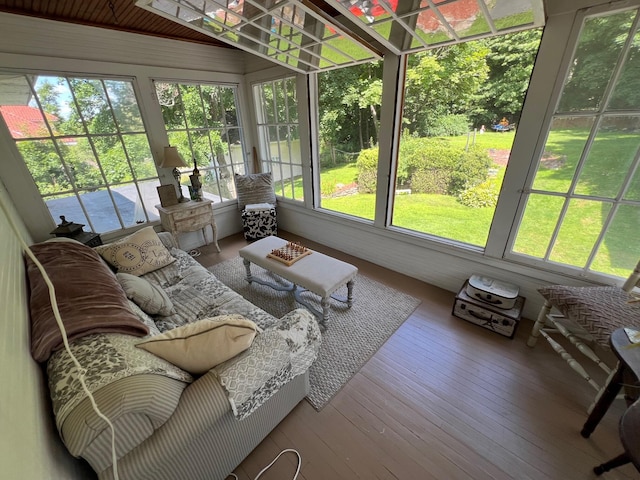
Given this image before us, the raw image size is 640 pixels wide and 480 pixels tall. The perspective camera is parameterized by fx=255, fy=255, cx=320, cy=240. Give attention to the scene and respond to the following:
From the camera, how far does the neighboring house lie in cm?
69

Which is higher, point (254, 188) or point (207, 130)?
point (207, 130)

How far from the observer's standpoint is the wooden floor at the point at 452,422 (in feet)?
3.99

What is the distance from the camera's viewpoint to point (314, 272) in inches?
77.2

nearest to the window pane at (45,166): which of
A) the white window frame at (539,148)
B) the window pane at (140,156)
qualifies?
the window pane at (140,156)

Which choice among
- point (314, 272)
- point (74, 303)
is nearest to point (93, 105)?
point (74, 303)

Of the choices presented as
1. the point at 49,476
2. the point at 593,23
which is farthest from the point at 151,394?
the point at 593,23

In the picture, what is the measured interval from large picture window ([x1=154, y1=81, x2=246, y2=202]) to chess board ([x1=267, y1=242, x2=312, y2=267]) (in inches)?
67.5

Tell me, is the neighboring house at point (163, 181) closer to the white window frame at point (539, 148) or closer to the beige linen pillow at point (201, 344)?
the white window frame at point (539, 148)

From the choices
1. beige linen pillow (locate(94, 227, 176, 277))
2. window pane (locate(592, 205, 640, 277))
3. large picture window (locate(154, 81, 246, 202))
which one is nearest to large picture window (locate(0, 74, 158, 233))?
large picture window (locate(154, 81, 246, 202))

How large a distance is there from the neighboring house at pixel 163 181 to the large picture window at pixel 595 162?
0.12m

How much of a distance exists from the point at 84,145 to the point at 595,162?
406cm

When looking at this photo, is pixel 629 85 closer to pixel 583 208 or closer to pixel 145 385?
pixel 583 208

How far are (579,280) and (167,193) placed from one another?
375 centimetres

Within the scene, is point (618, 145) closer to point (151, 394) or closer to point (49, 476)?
point (151, 394)
